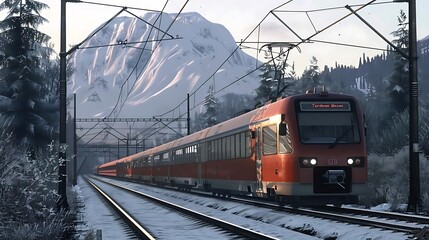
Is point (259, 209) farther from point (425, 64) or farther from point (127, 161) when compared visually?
point (425, 64)

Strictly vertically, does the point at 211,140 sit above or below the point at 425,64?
below

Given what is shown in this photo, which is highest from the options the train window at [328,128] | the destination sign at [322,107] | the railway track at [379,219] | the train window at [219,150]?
the destination sign at [322,107]

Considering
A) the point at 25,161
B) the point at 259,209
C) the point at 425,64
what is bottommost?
the point at 259,209

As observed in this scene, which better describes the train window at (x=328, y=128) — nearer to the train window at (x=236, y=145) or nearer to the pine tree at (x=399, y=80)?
the train window at (x=236, y=145)

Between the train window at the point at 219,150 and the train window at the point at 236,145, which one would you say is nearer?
the train window at the point at 236,145

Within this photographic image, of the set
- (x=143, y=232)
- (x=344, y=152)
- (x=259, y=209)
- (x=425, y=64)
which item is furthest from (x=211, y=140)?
(x=425, y=64)

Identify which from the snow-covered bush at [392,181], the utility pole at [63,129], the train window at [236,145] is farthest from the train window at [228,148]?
the utility pole at [63,129]

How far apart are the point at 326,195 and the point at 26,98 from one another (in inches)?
920

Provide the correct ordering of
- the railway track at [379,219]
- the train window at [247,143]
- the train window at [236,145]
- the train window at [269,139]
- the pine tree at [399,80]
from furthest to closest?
the pine tree at [399,80] → the train window at [236,145] → the train window at [247,143] → the train window at [269,139] → the railway track at [379,219]

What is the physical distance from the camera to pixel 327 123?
17.0 m

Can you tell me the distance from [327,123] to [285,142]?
1.27 meters

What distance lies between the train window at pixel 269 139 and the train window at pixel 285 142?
1.35 ft

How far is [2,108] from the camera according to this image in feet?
113

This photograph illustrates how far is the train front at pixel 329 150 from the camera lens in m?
16.4
